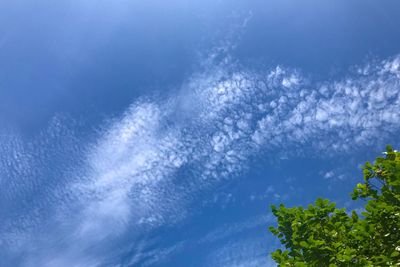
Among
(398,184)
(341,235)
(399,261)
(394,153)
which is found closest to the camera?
(399,261)

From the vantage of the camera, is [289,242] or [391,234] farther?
[289,242]

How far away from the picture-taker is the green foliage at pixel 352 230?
1001cm

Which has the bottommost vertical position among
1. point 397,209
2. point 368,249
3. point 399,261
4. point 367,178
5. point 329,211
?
point 399,261

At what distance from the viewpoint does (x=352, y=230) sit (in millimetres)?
10977

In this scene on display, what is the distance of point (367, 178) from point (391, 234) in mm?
2301

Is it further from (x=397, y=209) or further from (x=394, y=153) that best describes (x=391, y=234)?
(x=394, y=153)

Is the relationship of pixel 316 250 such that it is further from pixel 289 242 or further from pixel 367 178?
pixel 367 178

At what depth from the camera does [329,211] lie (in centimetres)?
1150

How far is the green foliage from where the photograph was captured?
1001cm

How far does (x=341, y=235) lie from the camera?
11.0 m

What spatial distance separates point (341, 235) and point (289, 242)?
1924mm

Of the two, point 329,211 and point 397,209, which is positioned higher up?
point 329,211

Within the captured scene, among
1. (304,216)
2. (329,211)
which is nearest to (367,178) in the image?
(329,211)

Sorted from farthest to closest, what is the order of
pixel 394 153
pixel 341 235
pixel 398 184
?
pixel 394 153 < pixel 341 235 < pixel 398 184
